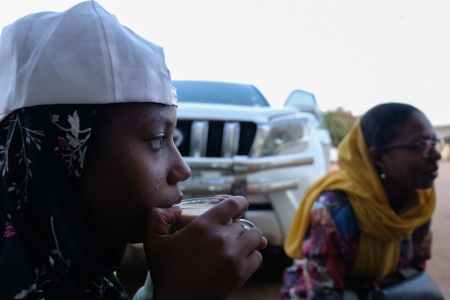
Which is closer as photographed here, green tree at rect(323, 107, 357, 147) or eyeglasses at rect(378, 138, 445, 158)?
eyeglasses at rect(378, 138, 445, 158)

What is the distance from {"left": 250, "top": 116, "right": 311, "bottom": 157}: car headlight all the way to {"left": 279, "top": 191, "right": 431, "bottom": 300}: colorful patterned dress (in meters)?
2.09

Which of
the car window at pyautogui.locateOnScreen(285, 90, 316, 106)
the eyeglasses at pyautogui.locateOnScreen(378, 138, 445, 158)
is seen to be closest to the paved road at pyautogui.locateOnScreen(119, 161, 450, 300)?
the car window at pyautogui.locateOnScreen(285, 90, 316, 106)

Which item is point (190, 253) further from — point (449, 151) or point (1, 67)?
point (449, 151)

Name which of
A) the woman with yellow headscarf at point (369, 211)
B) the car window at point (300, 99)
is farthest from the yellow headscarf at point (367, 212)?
the car window at point (300, 99)

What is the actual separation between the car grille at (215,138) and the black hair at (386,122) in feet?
6.91

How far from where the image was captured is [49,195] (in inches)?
47.2

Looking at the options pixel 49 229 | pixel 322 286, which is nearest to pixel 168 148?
pixel 49 229

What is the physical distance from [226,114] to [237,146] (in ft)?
1.15

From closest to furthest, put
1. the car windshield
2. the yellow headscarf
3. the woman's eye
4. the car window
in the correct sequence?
the woman's eye
the yellow headscarf
the car window
the car windshield

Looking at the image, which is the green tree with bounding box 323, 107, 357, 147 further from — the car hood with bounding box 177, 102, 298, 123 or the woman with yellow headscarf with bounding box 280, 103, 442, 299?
the woman with yellow headscarf with bounding box 280, 103, 442, 299

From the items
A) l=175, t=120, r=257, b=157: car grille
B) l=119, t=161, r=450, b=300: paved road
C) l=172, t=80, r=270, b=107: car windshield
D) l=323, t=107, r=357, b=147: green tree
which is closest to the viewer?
l=119, t=161, r=450, b=300: paved road

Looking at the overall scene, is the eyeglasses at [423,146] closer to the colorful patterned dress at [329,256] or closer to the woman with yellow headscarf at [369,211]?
the woman with yellow headscarf at [369,211]

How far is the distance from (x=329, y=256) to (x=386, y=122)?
2.98 ft

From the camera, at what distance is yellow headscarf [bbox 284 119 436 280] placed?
2.88 metres
